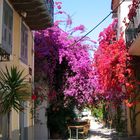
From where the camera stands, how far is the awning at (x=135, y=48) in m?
16.6

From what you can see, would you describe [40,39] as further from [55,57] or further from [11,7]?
[11,7]

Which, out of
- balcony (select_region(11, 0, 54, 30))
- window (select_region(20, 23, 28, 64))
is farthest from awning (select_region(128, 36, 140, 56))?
window (select_region(20, 23, 28, 64))

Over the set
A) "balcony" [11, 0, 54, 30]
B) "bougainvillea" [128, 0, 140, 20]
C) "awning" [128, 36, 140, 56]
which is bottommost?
"awning" [128, 36, 140, 56]

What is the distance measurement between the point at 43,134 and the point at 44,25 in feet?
24.5

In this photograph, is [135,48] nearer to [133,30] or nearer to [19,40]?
[133,30]

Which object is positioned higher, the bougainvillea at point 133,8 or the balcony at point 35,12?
the bougainvillea at point 133,8

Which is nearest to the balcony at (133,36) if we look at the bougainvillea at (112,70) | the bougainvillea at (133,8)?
the bougainvillea at (133,8)

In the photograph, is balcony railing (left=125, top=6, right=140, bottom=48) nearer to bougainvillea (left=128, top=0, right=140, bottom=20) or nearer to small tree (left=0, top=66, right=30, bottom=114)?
bougainvillea (left=128, top=0, right=140, bottom=20)

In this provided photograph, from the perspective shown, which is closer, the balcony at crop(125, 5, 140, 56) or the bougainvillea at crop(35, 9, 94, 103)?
the balcony at crop(125, 5, 140, 56)

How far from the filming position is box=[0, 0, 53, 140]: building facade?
11.9 meters

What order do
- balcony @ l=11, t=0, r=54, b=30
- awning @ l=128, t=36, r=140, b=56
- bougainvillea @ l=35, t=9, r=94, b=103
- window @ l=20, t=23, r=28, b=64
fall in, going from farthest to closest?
bougainvillea @ l=35, t=9, r=94, b=103 → awning @ l=128, t=36, r=140, b=56 → window @ l=20, t=23, r=28, b=64 → balcony @ l=11, t=0, r=54, b=30

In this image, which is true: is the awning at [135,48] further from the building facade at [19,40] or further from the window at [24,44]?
the window at [24,44]

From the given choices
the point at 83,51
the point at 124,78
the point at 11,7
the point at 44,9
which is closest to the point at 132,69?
the point at 124,78

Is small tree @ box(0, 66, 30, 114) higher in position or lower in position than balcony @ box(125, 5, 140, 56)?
lower
